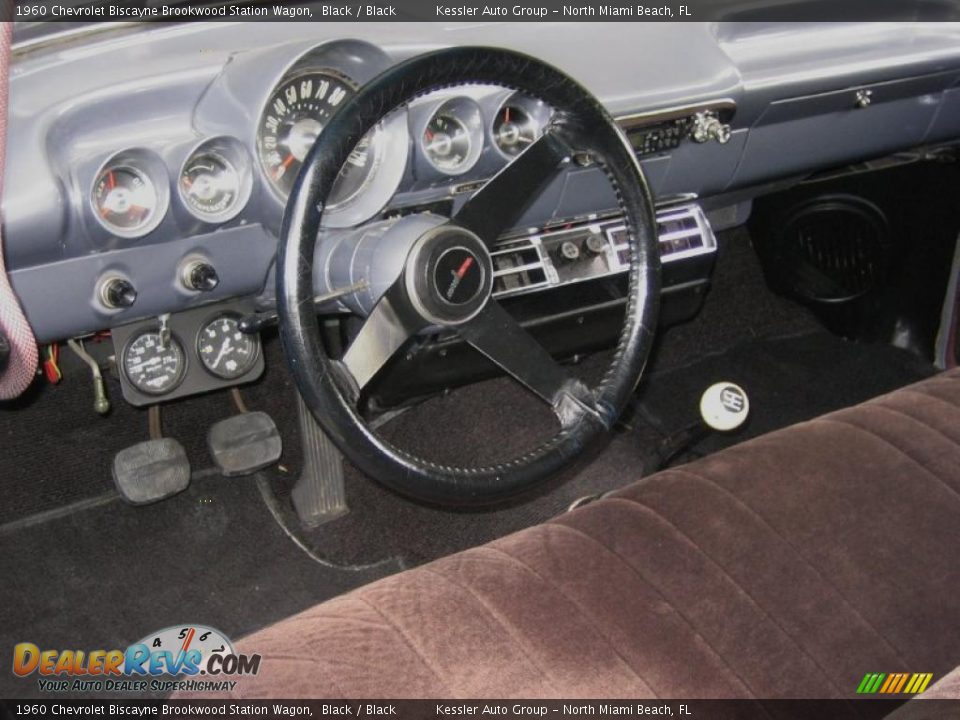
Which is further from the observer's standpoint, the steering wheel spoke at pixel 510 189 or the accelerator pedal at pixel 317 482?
the accelerator pedal at pixel 317 482

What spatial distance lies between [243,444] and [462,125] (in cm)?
99

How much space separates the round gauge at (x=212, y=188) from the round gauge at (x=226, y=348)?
0.45 meters

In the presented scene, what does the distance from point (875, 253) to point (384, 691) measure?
89.5 inches

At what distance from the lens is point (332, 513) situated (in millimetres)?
2619

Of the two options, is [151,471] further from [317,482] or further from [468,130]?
[468,130]

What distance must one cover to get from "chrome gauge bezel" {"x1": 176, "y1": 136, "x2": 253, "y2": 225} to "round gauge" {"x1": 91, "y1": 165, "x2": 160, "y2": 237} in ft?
0.17

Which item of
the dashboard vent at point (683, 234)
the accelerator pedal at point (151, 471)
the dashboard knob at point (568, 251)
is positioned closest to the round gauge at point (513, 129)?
the dashboard knob at point (568, 251)

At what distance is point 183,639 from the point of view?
7.52 ft

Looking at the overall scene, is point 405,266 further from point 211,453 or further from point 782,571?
point 211,453

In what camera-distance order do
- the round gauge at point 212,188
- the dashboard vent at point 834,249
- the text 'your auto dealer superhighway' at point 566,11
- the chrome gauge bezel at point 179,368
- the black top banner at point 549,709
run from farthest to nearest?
the dashboard vent at point 834,249 < the chrome gauge bezel at point 179,368 < the text 'your auto dealer superhighway' at point 566,11 < the round gauge at point 212,188 < the black top banner at point 549,709

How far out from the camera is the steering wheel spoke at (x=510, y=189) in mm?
1639

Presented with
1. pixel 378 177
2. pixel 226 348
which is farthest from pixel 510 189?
pixel 226 348

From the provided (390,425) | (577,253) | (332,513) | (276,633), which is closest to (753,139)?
(577,253)

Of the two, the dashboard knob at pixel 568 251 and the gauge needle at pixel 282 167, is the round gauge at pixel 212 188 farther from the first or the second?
the dashboard knob at pixel 568 251
